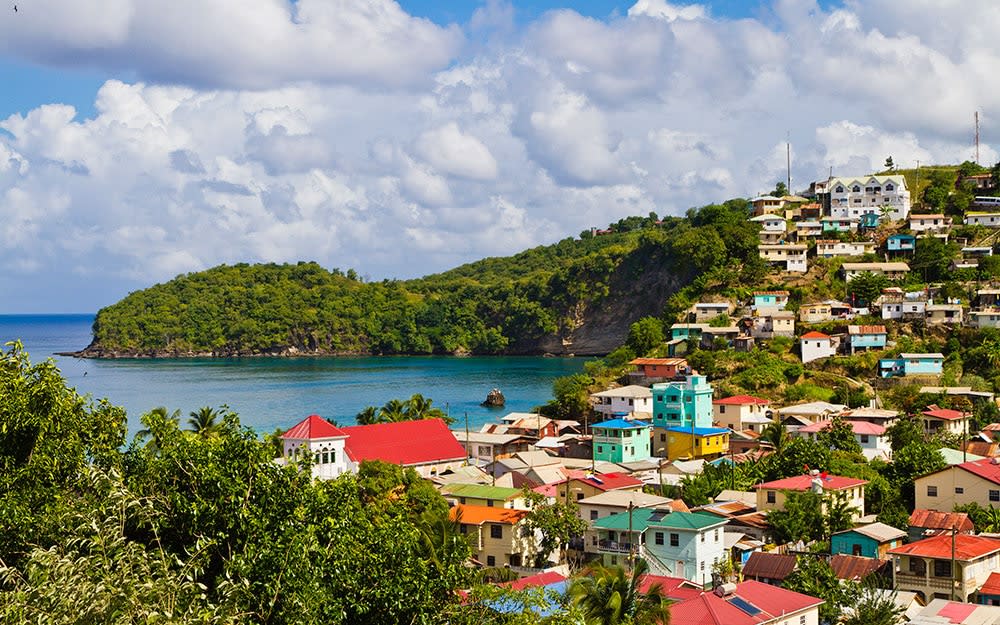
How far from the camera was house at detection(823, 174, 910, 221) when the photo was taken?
78.9m

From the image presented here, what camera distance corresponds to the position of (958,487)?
30.6 metres

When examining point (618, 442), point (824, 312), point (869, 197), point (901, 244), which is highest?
point (869, 197)

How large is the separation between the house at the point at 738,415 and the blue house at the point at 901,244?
28554 millimetres

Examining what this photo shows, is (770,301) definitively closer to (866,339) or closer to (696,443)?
(866,339)

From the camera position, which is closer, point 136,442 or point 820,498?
point 136,442

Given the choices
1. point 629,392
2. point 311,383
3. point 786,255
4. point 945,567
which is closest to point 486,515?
point 945,567

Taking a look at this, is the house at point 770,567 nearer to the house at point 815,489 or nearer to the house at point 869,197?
the house at point 815,489

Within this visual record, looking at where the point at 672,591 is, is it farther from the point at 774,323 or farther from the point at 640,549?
the point at 774,323

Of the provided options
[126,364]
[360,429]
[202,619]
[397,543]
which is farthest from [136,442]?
[126,364]

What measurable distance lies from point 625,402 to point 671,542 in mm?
26374

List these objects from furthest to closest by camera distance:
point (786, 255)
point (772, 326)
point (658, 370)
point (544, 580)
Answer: point (786, 255) → point (772, 326) → point (658, 370) → point (544, 580)

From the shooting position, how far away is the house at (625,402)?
51.6m

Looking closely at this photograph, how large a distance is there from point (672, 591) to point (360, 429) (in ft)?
66.6

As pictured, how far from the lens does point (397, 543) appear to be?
13.0m
